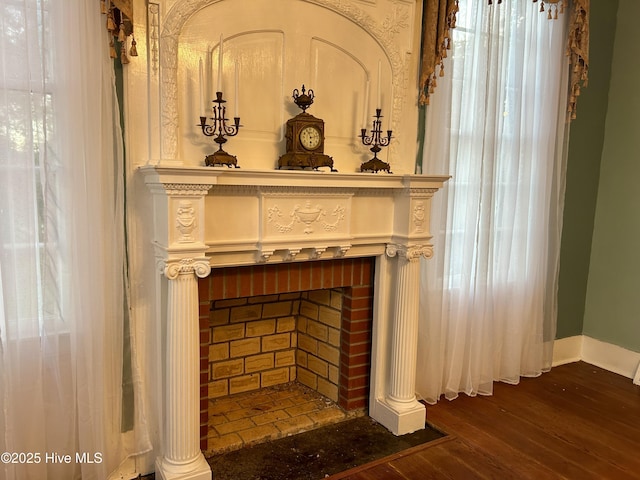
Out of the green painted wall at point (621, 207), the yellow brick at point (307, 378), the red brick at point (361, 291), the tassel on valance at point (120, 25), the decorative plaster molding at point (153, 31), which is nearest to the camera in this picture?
the tassel on valance at point (120, 25)

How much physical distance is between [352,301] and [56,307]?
1.40 meters

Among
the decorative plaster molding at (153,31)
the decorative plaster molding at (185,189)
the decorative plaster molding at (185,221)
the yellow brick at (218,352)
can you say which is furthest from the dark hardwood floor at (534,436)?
the decorative plaster molding at (153,31)

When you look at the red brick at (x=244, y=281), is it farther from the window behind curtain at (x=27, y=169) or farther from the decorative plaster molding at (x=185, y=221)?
the window behind curtain at (x=27, y=169)

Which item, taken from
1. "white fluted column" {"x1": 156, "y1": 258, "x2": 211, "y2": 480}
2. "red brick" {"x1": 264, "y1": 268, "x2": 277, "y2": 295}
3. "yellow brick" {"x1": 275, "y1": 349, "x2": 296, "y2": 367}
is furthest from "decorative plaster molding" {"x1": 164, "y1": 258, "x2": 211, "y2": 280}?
"yellow brick" {"x1": 275, "y1": 349, "x2": 296, "y2": 367}

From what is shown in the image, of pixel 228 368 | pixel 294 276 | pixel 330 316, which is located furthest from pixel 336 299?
pixel 228 368

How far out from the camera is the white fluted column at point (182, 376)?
1.95 m

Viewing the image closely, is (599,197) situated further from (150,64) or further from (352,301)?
(150,64)

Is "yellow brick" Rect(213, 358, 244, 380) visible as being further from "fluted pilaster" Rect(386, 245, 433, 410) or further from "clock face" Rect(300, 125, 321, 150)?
"clock face" Rect(300, 125, 321, 150)

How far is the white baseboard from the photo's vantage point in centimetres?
347

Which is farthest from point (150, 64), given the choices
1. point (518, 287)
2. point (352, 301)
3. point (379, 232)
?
point (518, 287)

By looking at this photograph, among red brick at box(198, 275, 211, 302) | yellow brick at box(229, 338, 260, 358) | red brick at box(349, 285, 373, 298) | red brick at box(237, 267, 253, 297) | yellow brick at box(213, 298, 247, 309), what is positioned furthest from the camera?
yellow brick at box(229, 338, 260, 358)

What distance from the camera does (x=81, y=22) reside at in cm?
182

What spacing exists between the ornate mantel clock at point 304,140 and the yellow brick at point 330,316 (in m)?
0.90

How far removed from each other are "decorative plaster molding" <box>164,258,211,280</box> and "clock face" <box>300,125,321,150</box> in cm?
69
